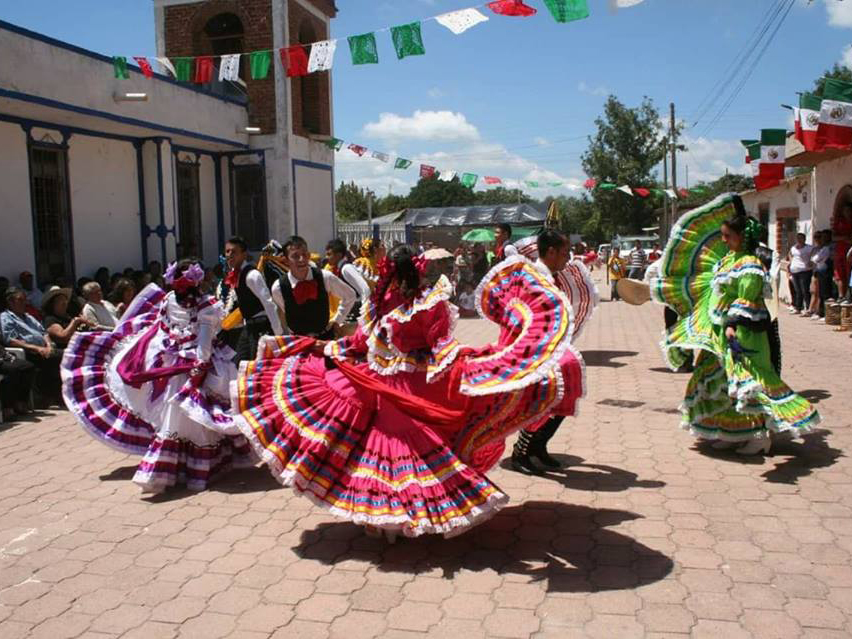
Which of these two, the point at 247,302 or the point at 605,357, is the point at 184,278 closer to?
the point at 247,302

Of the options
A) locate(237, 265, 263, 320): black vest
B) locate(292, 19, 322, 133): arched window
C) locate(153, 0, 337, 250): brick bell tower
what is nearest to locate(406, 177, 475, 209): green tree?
locate(292, 19, 322, 133): arched window

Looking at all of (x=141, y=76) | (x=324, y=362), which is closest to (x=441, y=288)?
(x=324, y=362)

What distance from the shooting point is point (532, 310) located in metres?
3.79

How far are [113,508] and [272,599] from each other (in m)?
1.78

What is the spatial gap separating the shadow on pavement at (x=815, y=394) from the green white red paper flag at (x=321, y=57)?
6.94 metres

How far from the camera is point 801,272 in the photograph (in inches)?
596

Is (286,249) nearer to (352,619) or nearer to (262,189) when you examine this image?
(352,619)

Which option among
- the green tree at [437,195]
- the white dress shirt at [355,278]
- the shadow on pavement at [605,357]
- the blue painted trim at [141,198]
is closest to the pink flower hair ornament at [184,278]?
the white dress shirt at [355,278]

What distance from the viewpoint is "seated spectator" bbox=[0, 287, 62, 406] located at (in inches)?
307

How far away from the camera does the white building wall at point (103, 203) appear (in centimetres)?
1196

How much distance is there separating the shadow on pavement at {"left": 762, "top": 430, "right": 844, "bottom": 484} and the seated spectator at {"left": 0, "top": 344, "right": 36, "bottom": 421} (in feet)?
21.0

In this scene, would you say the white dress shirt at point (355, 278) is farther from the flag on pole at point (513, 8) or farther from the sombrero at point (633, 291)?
the flag on pole at point (513, 8)

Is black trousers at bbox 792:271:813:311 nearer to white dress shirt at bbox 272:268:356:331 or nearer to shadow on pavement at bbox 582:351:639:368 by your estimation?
shadow on pavement at bbox 582:351:639:368

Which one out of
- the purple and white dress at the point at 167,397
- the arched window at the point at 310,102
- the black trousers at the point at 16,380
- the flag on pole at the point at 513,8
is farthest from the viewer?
the arched window at the point at 310,102
